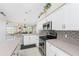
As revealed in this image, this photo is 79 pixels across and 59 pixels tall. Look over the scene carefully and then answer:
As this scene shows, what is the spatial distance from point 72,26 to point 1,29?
1.48 metres

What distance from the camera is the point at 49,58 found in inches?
35.4

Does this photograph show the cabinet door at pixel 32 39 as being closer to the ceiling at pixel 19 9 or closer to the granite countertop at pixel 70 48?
the ceiling at pixel 19 9

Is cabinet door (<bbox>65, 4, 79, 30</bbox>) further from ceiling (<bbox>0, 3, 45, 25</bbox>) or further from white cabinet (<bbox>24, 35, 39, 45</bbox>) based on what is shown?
white cabinet (<bbox>24, 35, 39, 45</bbox>)

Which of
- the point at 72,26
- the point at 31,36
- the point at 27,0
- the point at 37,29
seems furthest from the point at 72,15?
the point at 37,29

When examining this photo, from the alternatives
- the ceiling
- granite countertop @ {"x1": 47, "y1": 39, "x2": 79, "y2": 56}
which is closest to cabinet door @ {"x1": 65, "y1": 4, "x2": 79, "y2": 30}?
granite countertop @ {"x1": 47, "y1": 39, "x2": 79, "y2": 56}

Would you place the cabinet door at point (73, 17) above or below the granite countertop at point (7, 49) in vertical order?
above

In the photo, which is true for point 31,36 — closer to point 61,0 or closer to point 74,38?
point 74,38

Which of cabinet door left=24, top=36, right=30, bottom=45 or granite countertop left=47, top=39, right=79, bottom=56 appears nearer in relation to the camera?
granite countertop left=47, top=39, right=79, bottom=56

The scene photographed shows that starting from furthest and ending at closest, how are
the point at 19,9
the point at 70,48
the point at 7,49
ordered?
the point at 19,9
the point at 70,48
the point at 7,49

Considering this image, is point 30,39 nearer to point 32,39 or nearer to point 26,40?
point 32,39

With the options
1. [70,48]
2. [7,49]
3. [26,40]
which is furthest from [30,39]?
[7,49]

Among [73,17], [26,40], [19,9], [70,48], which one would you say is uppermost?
[19,9]

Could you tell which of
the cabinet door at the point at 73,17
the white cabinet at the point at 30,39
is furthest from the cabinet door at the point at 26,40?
the cabinet door at the point at 73,17

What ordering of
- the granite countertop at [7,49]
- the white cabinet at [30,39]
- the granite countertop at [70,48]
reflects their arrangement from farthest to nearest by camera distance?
the white cabinet at [30,39]
the granite countertop at [70,48]
the granite countertop at [7,49]
